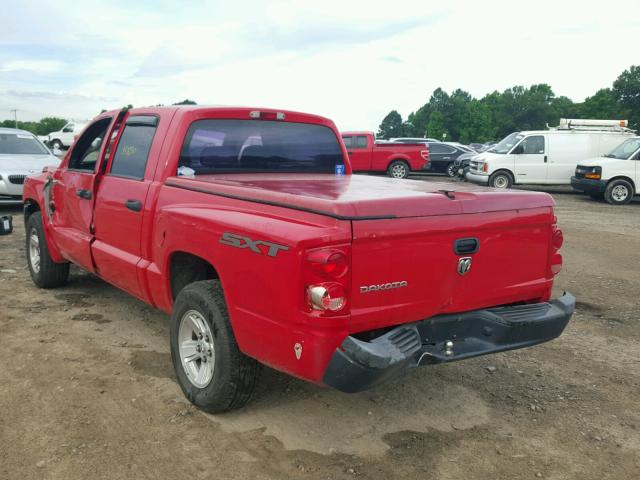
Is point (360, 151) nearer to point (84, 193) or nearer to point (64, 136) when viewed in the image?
point (84, 193)

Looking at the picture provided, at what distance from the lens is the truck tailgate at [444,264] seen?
283 cm

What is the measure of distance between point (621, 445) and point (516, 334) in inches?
33.5

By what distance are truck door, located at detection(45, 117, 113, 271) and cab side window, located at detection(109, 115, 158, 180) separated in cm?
26

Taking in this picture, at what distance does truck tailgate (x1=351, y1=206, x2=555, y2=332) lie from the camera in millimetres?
2828

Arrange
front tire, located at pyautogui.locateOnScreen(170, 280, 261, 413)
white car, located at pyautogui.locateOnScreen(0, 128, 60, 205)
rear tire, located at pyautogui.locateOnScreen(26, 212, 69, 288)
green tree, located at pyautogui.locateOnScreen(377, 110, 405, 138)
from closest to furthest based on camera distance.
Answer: front tire, located at pyautogui.locateOnScreen(170, 280, 261, 413) → rear tire, located at pyautogui.locateOnScreen(26, 212, 69, 288) → white car, located at pyautogui.locateOnScreen(0, 128, 60, 205) → green tree, located at pyautogui.locateOnScreen(377, 110, 405, 138)

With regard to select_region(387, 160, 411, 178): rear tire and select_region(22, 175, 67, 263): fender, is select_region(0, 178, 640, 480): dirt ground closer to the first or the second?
select_region(22, 175, 67, 263): fender

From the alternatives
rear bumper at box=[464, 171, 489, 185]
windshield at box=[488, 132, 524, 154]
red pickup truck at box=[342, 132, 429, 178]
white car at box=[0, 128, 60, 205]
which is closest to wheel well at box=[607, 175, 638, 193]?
windshield at box=[488, 132, 524, 154]

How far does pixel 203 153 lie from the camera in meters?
4.26

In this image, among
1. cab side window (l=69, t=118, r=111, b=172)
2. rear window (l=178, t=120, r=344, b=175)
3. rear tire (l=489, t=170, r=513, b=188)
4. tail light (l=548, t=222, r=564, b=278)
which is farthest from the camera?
rear tire (l=489, t=170, r=513, b=188)

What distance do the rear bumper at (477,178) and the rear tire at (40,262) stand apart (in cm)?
1413

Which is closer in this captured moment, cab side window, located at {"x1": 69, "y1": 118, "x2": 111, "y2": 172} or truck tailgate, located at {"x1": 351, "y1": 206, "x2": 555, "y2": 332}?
truck tailgate, located at {"x1": 351, "y1": 206, "x2": 555, "y2": 332}

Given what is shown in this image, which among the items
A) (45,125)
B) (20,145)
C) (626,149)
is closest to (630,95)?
(626,149)

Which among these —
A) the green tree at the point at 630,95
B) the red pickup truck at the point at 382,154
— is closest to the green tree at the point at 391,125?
the green tree at the point at 630,95

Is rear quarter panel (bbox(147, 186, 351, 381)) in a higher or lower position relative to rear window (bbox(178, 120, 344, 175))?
lower
